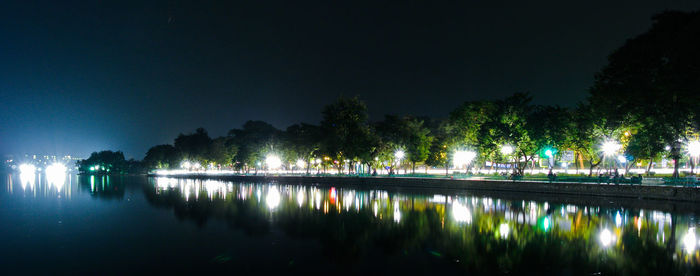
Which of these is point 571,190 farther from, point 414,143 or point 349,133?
point 349,133

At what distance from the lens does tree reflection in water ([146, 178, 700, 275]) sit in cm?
1399

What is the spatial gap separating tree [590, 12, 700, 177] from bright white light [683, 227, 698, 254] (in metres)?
18.6

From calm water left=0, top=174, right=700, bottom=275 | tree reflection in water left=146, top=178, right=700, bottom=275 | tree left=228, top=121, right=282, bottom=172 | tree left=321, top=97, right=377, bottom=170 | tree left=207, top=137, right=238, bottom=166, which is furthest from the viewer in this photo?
tree left=207, top=137, right=238, bottom=166

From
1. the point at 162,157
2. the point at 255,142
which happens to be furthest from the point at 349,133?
the point at 162,157

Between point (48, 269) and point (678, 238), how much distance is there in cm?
2447

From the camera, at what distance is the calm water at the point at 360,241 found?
13.9 metres

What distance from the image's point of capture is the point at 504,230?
20.2m

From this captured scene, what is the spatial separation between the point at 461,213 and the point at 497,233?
24.7 ft

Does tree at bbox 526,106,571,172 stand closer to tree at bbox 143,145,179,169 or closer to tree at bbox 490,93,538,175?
tree at bbox 490,93,538,175

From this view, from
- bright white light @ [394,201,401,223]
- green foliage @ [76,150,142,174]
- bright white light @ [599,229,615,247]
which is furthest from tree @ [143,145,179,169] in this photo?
bright white light @ [599,229,615,247]

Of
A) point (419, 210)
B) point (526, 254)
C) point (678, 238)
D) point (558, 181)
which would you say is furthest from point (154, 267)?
point (558, 181)

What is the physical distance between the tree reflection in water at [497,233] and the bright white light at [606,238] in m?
0.04

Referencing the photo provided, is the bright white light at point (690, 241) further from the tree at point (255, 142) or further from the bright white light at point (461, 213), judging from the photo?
the tree at point (255, 142)

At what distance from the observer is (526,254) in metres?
15.2
